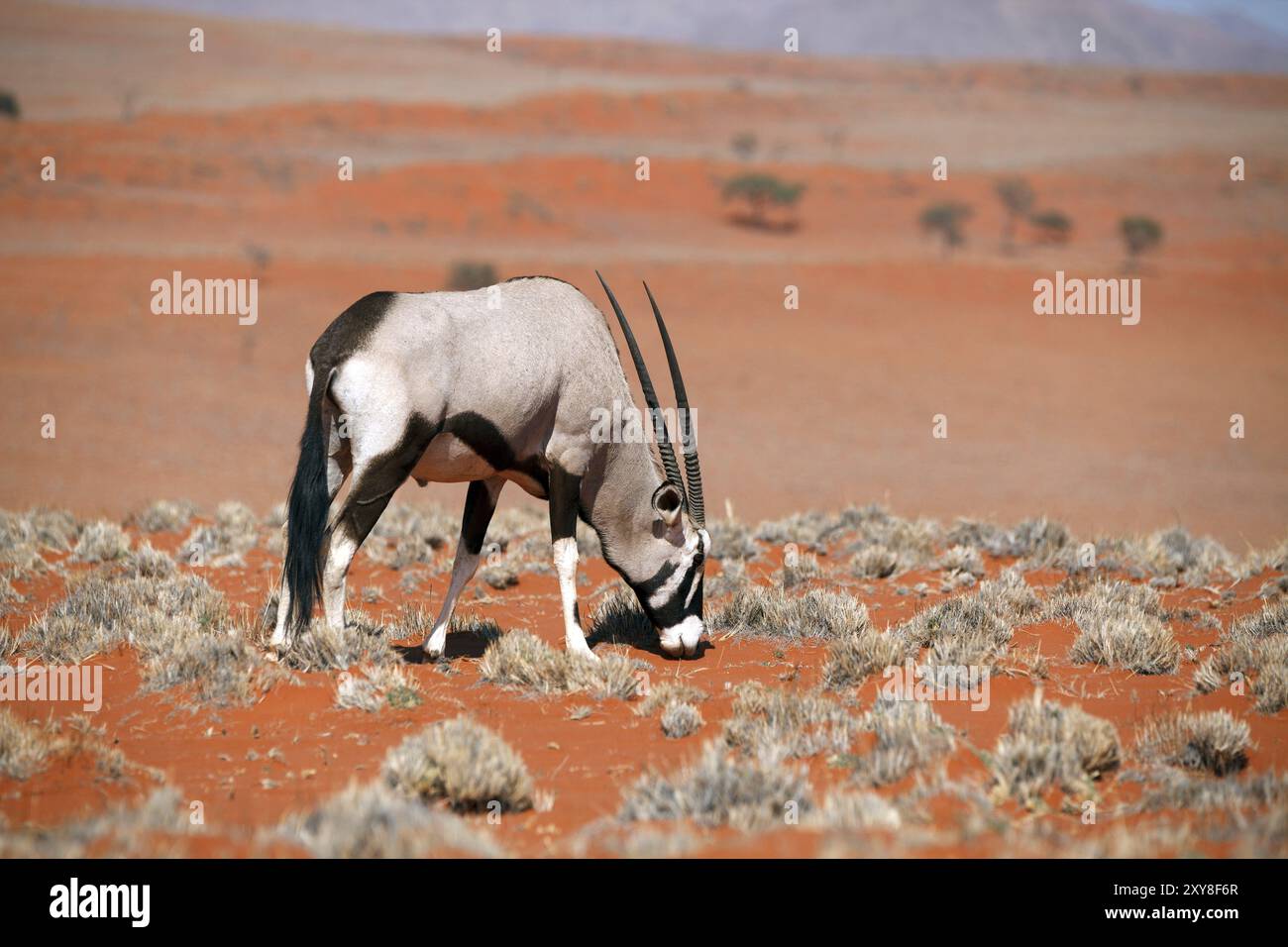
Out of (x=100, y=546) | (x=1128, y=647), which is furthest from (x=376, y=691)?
(x=100, y=546)

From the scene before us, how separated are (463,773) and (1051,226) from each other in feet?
160

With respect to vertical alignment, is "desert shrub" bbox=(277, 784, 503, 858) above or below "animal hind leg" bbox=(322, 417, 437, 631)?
below

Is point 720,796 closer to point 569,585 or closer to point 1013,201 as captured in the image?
point 569,585

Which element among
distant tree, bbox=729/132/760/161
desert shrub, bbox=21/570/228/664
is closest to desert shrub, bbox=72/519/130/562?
desert shrub, bbox=21/570/228/664

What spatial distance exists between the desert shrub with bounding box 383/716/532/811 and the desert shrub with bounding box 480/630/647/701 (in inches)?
63.9

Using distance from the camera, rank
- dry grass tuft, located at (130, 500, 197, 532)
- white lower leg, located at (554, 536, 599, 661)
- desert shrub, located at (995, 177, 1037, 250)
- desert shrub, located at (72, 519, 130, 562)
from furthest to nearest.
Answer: desert shrub, located at (995, 177, 1037, 250)
dry grass tuft, located at (130, 500, 197, 532)
desert shrub, located at (72, 519, 130, 562)
white lower leg, located at (554, 536, 599, 661)

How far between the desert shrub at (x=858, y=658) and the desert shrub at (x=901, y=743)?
A: 95 centimetres

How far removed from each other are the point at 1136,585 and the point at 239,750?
24.0ft

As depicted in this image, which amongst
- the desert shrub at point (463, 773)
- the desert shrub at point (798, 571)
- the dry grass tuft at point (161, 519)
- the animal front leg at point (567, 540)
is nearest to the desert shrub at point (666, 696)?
the animal front leg at point (567, 540)

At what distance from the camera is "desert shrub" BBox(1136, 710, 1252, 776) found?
6.08m

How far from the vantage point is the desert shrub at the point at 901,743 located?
593cm

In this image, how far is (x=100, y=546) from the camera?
452 inches

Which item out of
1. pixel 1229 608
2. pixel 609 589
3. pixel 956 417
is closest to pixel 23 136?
pixel 956 417

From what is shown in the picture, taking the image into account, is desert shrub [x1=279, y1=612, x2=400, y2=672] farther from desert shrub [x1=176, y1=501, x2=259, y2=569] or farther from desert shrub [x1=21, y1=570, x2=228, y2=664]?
desert shrub [x1=176, y1=501, x2=259, y2=569]
